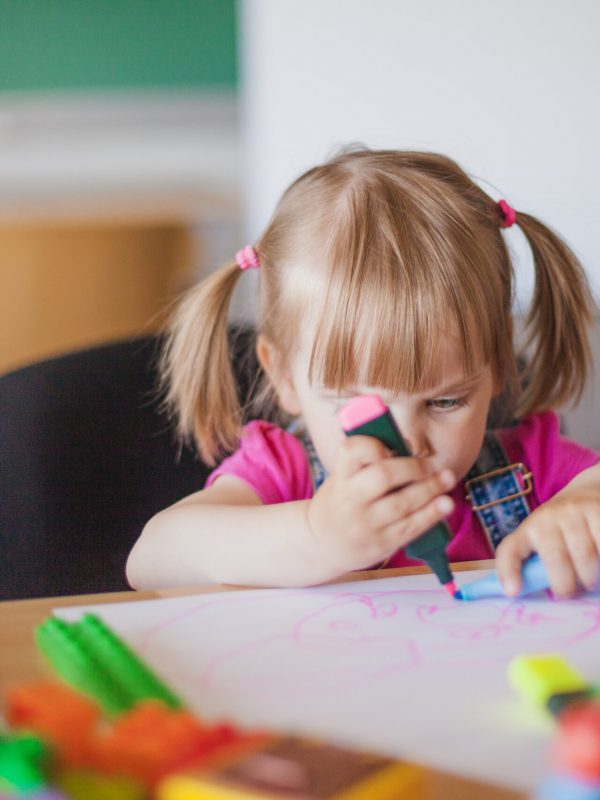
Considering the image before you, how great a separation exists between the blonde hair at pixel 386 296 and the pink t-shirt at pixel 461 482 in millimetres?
34

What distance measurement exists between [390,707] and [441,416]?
0.37 m

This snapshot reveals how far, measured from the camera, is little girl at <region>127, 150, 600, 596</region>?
62 cm

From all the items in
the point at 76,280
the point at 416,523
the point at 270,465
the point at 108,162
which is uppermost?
the point at 416,523

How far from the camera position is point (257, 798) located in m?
0.33

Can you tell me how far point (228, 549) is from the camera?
681mm

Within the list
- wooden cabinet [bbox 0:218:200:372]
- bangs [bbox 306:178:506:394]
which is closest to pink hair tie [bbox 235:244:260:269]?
bangs [bbox 306:178:506:394]

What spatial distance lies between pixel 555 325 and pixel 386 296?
25 centimetres

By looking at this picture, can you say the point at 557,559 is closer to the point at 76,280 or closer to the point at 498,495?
the point at 498,495

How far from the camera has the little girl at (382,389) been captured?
24.5 inches

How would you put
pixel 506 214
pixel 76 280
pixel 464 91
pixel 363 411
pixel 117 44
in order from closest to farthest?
pixel 363 411 < pixel 506 214 < pixel 464 91 < pixel 76 280 < pixel 117 44

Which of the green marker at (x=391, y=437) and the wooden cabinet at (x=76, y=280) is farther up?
the green marker at (x=391, y=437)

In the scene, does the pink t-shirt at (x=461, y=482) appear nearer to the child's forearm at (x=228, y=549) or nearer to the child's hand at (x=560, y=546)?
the child's forearm at (x=228, y=549)

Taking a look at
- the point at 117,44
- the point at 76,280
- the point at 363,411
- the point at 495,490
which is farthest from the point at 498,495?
the point at 117,44

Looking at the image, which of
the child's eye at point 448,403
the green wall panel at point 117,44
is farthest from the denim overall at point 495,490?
the green wall panel at point 117,44
